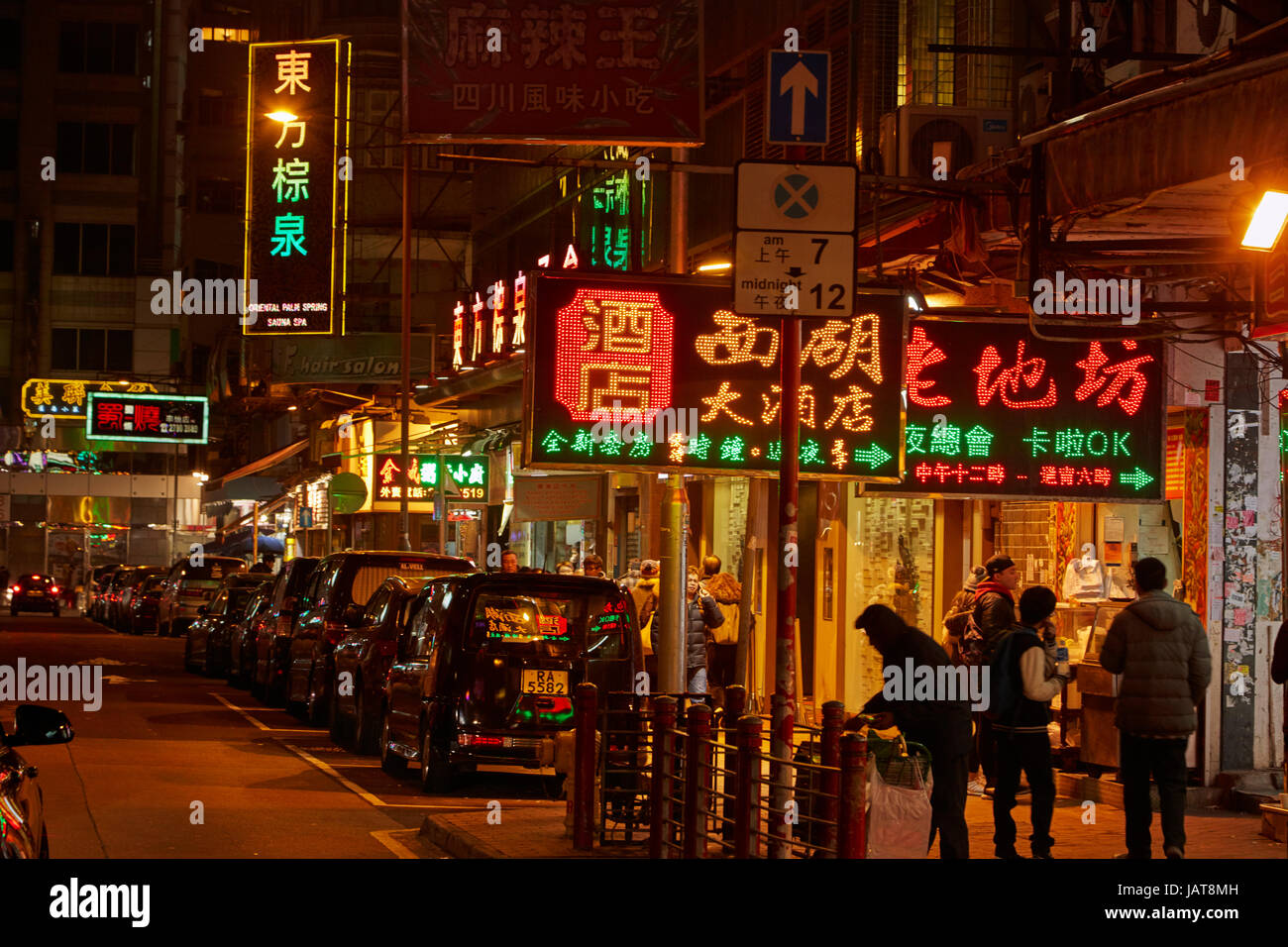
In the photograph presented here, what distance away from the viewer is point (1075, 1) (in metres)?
15.0

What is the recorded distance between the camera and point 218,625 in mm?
29375

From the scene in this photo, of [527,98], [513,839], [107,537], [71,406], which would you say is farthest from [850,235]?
[107,537]

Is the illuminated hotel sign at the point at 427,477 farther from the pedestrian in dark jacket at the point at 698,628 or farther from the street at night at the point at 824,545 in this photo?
the pedestrian in dark jacket at the point at 698,628

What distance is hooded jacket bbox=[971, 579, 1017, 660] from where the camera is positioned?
14.0 metres

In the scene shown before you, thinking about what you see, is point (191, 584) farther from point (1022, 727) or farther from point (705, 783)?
point (705, 783)

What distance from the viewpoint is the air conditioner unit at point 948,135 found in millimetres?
15930

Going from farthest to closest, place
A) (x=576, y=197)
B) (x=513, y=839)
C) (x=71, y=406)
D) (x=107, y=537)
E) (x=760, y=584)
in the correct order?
(x=107, y=537), (x=71, y=406), (x=576, y=197), (x=760, y=584), (x=513, y=839)

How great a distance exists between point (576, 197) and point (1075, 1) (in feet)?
49.4

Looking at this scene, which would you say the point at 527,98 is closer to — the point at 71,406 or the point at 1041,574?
the point at 1041,574

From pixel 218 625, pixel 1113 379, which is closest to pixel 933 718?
pixel 1113 379

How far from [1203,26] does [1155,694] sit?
17.8 ft

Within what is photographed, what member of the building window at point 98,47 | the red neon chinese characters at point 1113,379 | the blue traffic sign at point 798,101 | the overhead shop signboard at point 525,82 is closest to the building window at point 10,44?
the building window at point 98,47

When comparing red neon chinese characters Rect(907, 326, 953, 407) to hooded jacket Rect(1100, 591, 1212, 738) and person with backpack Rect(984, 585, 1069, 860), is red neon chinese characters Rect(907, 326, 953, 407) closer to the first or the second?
person with backpack Rect(984, 585, 1069, 860)

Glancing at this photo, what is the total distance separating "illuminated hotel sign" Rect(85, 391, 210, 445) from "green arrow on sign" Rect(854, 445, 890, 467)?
47701 mm
